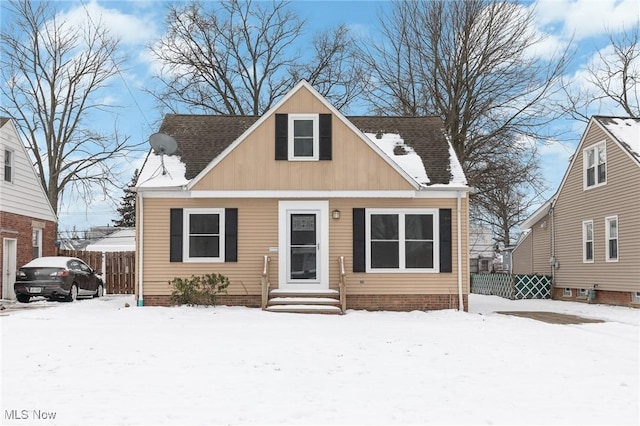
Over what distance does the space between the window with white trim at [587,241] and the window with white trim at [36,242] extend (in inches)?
747

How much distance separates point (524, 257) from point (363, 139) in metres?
15.3

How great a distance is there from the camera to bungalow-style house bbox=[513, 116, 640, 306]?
19.5 metres

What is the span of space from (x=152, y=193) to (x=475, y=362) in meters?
9.95

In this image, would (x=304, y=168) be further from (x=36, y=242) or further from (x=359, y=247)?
(x=36, y=242)

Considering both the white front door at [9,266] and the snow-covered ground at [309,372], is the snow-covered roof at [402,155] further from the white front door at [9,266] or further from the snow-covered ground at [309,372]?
the white front door at [9,266]

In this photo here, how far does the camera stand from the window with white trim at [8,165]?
20.6m

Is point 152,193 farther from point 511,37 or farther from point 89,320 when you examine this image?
point 511,37

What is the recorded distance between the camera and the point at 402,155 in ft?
58.4

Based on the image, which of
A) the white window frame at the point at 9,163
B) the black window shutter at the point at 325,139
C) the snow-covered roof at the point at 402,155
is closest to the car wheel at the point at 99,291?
the white window frame at the point at 9,163

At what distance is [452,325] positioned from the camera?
13.3 meters

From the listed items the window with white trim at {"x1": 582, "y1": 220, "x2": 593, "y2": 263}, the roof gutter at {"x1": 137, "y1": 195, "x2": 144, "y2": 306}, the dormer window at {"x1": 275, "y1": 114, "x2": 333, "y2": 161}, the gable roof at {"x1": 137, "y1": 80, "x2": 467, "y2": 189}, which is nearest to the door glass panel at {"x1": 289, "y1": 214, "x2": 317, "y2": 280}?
the dormer window at {"x1": 275, "y1": 114, "x2": 333, "y2": 161}

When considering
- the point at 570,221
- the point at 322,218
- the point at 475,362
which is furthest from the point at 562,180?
the point at 475,362

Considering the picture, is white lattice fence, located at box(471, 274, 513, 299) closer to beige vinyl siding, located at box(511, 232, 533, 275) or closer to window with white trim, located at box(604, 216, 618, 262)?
beige vinyl siding, located at box(511, 232, 533, 275)

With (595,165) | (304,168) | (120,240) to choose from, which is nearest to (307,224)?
(304,168)
